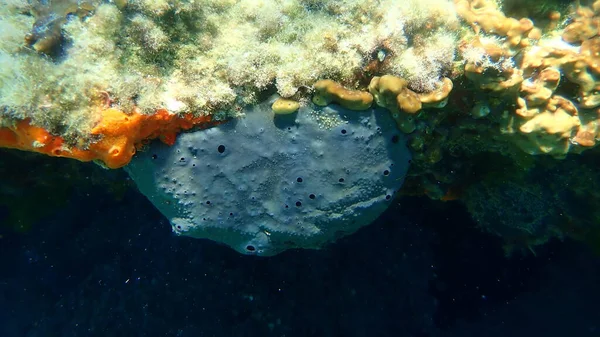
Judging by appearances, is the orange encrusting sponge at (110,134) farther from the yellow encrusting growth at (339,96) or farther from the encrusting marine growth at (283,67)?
the yellow encrusting growth at (339,96)

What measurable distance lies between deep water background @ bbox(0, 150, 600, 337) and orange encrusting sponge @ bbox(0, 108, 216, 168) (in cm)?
208

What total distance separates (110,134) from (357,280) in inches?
158

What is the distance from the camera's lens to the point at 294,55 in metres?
2.92

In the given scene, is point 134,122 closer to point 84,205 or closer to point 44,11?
point 44,11

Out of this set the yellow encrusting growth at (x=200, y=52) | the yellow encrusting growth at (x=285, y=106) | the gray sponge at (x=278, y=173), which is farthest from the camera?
the gray sponge at (x=278, y=173)

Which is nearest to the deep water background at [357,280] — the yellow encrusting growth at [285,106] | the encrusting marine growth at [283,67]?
the encrusting marine growth at [283,67]

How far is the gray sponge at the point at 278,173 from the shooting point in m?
3.09

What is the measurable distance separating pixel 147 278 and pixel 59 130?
3.54m

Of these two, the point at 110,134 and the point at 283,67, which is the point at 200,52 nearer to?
the point at 283,67

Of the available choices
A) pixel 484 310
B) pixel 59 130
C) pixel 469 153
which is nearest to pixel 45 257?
pixel 59 130

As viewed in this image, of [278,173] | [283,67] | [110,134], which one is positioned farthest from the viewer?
[278,173]

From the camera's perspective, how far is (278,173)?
325cm

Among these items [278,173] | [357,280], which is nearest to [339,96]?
[278,173]

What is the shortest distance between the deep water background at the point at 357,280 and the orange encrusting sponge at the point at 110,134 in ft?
6.81
